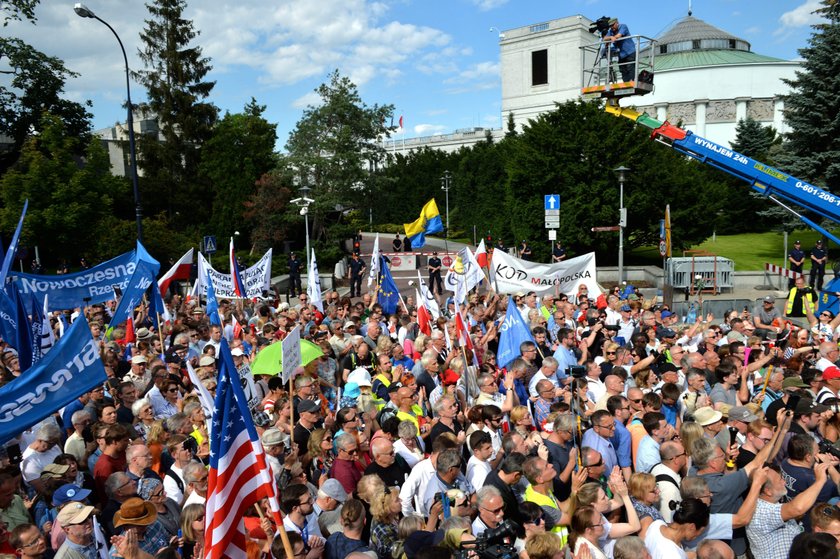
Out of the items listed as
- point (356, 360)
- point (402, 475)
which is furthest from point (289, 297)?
point (402, 475)

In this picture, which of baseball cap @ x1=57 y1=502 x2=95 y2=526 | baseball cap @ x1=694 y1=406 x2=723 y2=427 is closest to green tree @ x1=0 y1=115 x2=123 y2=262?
baseball cap @ x1=57 y1=502 x2=95 y2=526

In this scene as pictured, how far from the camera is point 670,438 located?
6465mm

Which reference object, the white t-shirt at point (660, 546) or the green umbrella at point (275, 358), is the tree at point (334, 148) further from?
the white t-shirt at point (660, 546)

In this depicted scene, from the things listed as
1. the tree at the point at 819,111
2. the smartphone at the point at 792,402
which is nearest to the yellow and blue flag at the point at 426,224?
the smartphone at the point at 792,402

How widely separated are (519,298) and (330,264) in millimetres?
18172

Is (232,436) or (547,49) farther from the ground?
(547,49)

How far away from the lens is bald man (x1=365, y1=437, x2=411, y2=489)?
5758 millimetres

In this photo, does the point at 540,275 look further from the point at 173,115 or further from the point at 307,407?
the point at 173,115

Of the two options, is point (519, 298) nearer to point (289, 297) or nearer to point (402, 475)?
point (402, 475)

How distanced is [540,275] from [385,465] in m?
9.86

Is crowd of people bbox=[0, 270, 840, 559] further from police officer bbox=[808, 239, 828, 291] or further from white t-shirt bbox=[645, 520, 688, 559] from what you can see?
police officer bbox=[808, 239, 828, 291]

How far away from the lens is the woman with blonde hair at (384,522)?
4.82 meters

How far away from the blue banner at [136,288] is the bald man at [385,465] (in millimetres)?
6990

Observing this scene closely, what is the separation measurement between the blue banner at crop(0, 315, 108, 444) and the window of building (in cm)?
6773
